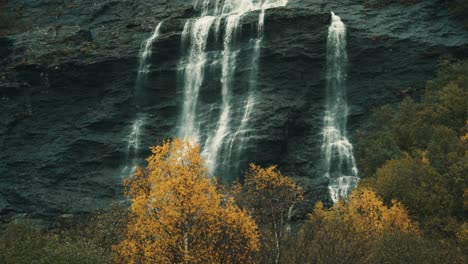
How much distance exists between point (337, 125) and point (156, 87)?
2431 cm

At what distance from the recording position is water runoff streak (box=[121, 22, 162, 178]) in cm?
6575

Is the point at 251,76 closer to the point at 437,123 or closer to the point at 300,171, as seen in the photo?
the point at 300,171

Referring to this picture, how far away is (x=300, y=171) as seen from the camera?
5919 centimetres

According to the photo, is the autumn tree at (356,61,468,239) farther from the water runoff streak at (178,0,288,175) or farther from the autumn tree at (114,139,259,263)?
the autumn tree at (114,139,259,263)

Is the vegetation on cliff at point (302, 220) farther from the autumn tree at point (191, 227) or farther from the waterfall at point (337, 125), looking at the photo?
the waterfall at point (337, 125)

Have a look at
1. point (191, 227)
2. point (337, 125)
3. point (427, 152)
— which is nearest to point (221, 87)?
point (337, 125)

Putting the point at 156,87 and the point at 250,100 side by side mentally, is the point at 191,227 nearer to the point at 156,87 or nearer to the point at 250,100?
the point at 250,100

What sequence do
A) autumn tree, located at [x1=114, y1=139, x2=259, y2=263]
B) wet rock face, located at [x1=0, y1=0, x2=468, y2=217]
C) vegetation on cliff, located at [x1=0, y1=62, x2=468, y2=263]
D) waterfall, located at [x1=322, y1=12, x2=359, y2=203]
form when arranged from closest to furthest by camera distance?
autumn tree, located at [x1=114, y1=139, x2=259, y2=263]
vegetation on cliff, located at [x1=0, y1=62, x2=468, y2=263]
waterfall, located at [x1=322, y1=12, x2=359, y2=203]
wet rock face, located at [x1=0, y1=0, x2=468, y2=217]

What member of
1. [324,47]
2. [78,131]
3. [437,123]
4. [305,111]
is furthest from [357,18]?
[78,131]

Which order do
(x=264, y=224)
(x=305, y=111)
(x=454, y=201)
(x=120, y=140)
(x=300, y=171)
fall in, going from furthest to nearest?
(x=120, y=140)
(x=305, y=111)
(x=300, y=171)
(x=454, y=201)
(x=264, y=224)

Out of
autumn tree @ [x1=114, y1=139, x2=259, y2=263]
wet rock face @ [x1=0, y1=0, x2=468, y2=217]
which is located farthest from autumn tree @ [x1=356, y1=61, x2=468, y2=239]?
autumn tree @ [x1=114, y1=139, x2=259, y2=263]

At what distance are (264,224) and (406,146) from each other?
24167mm

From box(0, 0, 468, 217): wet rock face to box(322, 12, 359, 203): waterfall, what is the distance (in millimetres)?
948

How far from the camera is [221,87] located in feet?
223
